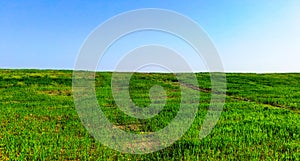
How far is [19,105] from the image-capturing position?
2633 cm

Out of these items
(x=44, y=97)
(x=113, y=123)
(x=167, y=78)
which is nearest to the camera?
Result: (x=113, y=123)

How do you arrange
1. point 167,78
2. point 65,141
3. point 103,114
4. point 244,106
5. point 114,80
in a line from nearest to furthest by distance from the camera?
point 65,141
point 103,114
point 244,106
point 114,80
point 167,78

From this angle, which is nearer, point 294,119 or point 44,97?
point 294,119

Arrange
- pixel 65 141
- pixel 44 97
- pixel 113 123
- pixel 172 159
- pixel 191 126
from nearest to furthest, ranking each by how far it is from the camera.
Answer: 1. pixel 172 159
2. pixel 65 141
3. pixel 191 126
4. pixel 113 123
5. pixel 44 97

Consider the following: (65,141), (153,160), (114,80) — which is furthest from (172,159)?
(114,80)

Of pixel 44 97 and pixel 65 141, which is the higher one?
pixel 44 97

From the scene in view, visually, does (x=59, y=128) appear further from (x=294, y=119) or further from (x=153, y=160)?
(x=294, y=119)

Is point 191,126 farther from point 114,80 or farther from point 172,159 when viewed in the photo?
point 114,80

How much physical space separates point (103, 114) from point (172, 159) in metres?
11.1

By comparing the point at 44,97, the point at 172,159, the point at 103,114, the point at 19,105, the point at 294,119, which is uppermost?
the point at 44,97

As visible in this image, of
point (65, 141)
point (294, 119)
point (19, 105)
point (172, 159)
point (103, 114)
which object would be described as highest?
point (19, 105)

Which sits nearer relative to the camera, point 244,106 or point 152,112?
point 152,112

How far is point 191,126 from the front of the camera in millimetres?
17688

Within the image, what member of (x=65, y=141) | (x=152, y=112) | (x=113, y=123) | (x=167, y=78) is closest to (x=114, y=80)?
(x=167, y=78)
